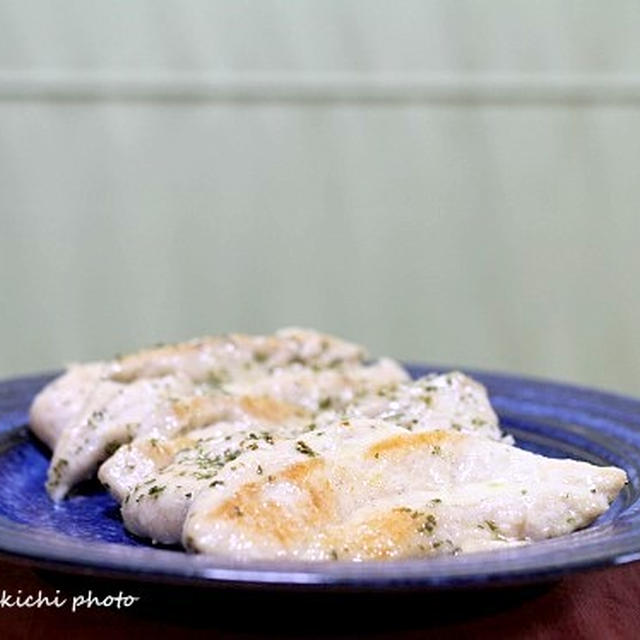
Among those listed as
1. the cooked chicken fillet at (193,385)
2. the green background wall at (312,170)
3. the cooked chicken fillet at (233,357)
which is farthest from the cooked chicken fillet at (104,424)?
the green background wall at (312,170)

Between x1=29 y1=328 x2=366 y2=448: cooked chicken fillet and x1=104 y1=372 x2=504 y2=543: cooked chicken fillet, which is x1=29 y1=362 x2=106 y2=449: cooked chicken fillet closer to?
x1=29 y1=328 x2=366 y2=448: cooked chicken fillet

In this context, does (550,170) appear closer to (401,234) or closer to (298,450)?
(401,234)

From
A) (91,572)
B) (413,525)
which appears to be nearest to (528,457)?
(413,525)

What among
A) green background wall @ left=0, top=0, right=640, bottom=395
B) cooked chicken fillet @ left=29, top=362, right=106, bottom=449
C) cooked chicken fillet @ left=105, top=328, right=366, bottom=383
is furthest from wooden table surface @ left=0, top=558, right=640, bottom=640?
green background wall @ left=0, top=0, right=640, bottom=395

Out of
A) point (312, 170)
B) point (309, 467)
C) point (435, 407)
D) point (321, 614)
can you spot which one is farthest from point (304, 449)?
point (312, 170)

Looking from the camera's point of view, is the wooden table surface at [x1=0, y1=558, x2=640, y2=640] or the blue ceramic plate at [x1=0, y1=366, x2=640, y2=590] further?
the wooden table surface at [x1=0, y1=558, x2=640, y2=640]

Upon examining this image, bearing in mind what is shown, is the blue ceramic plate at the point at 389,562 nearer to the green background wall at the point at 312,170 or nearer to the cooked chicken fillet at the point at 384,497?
the cooked chicken fillet at the point at 384,497

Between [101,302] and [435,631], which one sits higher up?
[435,631]
